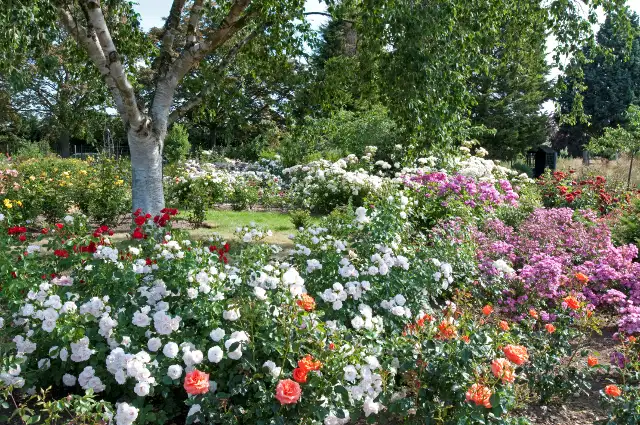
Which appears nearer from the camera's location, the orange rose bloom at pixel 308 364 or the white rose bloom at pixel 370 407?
the orange rose bloom at pixel 308 364

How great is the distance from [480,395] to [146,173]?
194 inches

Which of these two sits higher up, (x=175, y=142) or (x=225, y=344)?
(x=175, y=142)

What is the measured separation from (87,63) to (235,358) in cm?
690

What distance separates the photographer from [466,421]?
2102 millimetres

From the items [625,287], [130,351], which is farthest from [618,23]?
[130,351]

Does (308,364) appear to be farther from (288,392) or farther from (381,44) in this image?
(381,44)

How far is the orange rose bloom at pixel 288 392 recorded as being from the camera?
1920mm

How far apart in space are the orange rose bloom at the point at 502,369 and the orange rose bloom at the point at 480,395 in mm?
77

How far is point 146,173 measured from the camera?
604 cm

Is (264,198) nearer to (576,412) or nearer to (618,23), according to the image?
(618,23)

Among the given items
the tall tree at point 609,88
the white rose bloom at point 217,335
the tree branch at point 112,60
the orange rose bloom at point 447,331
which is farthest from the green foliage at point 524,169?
the white rose bloom at point 217,335

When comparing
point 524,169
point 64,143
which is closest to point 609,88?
point 524,169

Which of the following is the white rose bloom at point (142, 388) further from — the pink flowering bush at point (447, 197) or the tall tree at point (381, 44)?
the pink flowering bush at point (447, 197)

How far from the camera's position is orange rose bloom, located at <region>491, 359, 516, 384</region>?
2.04 m
